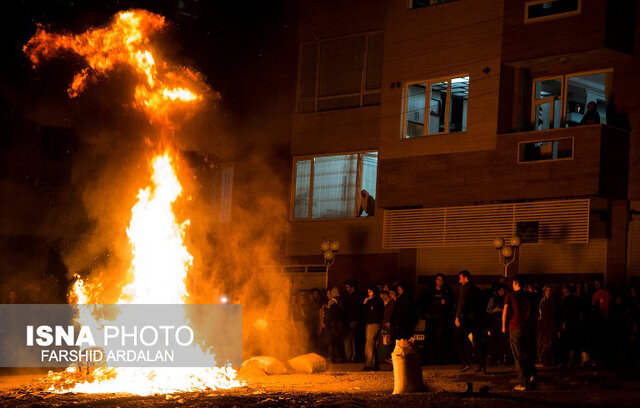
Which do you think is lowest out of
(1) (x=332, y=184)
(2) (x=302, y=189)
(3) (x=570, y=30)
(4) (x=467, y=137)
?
(2) (x=302, y=189)

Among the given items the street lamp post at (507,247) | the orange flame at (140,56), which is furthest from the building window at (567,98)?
the orange flame at (140,56)

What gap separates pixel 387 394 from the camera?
1421 centimetres

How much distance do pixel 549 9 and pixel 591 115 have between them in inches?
118

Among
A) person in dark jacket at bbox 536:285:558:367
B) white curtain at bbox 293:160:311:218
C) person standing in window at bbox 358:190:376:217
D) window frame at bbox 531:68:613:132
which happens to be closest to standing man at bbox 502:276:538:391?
person in dark jacket at bbox 536:285:558:367

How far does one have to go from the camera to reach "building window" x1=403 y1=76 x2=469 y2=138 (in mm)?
23625

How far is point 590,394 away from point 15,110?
94.2ft

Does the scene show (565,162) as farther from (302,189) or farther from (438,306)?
(302,189)

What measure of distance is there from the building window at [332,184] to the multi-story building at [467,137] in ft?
0.14

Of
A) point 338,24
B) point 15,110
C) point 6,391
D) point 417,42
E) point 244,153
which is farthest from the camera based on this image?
point 15,110

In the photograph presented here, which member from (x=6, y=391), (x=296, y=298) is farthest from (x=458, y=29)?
(x=6, y=391)

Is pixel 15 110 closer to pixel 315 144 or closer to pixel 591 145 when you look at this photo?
pixel 315 144

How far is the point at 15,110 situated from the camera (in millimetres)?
36375

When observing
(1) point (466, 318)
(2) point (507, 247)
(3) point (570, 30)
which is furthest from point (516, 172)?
(1) point (466, 318)

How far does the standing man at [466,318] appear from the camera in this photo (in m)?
16.7
